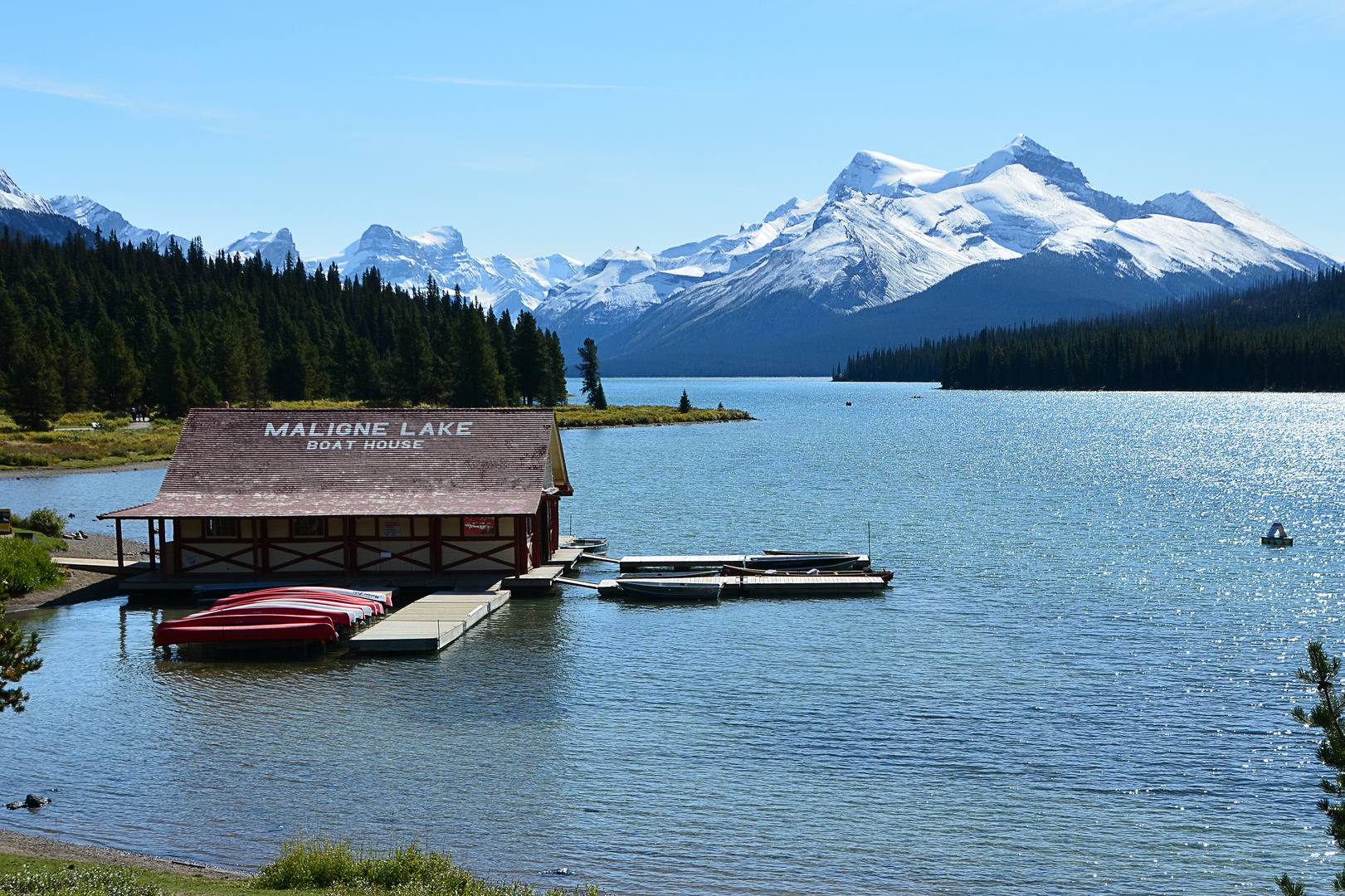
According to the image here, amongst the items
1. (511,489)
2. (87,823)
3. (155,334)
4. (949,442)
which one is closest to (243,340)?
(155,334)

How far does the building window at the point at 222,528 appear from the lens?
145 feet

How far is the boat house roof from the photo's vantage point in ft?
142

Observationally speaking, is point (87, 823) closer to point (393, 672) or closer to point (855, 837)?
point (393, 672)

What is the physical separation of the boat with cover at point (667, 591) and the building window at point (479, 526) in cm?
588

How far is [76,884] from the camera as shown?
50.8 feet

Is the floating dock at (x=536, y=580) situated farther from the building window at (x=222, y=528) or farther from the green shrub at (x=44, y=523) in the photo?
the green shrub at (x=44, y=523)

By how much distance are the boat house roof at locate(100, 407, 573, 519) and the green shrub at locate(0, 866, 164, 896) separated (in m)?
25.8

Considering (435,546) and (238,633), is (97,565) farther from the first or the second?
(238,633)

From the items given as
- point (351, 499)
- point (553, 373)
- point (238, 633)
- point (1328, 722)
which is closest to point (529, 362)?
point (553, 373)

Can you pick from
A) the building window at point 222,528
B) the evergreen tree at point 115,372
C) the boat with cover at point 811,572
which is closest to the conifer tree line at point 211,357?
the evergreen tree at point 115,372

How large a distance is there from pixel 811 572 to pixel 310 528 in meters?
21.0

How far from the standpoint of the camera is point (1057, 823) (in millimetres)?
21641

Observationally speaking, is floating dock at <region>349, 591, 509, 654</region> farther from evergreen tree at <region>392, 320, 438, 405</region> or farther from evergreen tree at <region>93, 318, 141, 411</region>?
evergreen tree at <region>392, 320, 438, 405</region>

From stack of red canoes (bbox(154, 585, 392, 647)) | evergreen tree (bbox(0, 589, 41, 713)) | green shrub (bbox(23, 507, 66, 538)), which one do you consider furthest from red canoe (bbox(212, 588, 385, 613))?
evergreen tree (bbox(0, 589, 41, 713))
